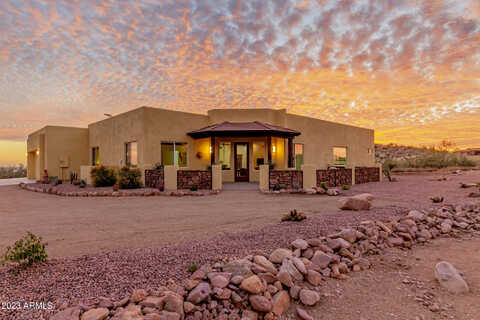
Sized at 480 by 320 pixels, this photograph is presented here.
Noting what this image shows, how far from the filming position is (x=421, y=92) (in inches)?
474

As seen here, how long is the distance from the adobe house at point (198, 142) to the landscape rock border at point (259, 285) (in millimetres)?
8564

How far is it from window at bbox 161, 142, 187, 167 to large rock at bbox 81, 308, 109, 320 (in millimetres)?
11192

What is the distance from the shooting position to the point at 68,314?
1812 millimetres

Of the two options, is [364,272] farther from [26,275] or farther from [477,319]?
[26,275]

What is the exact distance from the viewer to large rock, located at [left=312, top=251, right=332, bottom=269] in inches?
119

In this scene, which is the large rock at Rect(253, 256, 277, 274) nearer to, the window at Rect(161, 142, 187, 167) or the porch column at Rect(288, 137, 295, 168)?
the window at Rect(161, 142, 187, 167)

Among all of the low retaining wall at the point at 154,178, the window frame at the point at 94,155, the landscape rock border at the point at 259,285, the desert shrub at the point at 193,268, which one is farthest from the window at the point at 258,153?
the window frame at the point at 94,155

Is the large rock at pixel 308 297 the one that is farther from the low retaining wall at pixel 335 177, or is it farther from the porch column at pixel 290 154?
the porch column at pixel 290 154

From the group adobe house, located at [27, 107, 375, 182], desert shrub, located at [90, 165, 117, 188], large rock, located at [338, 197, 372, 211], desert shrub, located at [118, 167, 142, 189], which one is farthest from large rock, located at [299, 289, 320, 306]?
desert shrub, located at [90, 165, 117, 188]

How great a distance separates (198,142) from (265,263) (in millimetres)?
11504

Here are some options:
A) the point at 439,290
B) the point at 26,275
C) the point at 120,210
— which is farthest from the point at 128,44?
the point at 439,290

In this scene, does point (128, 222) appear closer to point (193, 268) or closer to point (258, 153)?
point (193, 268)

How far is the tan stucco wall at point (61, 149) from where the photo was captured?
15.2 metres

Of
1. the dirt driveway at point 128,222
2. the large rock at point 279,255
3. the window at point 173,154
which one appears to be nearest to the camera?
the large rock at point 279,255
